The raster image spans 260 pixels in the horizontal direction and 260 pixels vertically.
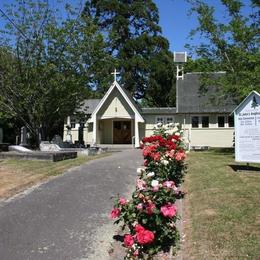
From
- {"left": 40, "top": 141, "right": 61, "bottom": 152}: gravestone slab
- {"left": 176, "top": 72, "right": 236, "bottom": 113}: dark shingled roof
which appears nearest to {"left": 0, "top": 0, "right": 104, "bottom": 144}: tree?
{"left": 40, "top": 141, "right": 61, "bottom": 152}: gravestone slab

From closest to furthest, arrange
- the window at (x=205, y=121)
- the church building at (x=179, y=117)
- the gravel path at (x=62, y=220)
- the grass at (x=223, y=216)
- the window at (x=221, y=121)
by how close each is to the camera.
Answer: the grass at (x=223, y=216)
the gravel path at (x=62, y=220)
the church building at (x=179, y=117)
the window at (x=221, y=121)
the window at (x=205, y=121)

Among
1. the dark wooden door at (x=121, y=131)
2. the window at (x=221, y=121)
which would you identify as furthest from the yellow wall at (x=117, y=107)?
the window at (x=221, y=121)

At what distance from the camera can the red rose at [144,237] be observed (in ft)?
19.1

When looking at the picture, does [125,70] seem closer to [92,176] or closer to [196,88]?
[196,88]

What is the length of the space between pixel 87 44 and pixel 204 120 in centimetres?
1338

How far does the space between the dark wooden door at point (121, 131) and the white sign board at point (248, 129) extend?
25.4 meters

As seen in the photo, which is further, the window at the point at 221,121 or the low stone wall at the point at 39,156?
the window at the point at 221,121

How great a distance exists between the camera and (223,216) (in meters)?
7.77

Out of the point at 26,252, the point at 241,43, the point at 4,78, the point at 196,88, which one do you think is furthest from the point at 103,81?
the point at 26,252

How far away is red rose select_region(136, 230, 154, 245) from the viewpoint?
581 cm

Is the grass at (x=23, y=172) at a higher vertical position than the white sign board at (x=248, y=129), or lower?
lower

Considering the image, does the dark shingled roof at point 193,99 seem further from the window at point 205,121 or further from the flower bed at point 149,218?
the flower bed at point 149,218

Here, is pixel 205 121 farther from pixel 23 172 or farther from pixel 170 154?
pixel 170 154

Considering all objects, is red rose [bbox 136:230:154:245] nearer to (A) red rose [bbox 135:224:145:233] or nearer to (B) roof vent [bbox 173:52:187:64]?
(A) red rose [bbox 135:224:145:233]
